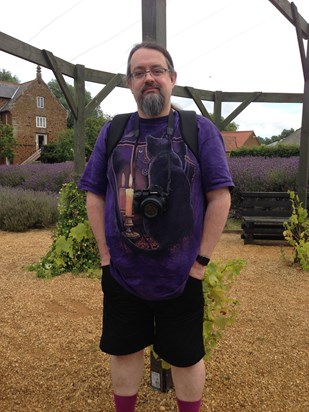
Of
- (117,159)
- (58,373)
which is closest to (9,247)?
(58,373)

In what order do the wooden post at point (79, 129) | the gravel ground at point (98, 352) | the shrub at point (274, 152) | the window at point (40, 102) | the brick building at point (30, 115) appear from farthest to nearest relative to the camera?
the window at point (40, 102)
the brick building at point (30, 115)
the shrub at point (274, 152)
the wooden post at point (79, 129)
the gravel ground at point (98, 352)

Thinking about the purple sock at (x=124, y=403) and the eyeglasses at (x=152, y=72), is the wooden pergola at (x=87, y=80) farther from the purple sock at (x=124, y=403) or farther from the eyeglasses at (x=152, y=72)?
the purple sock at (x=124, y=403)

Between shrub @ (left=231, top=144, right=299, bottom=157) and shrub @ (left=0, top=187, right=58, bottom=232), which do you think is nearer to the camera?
shrub @ (left=0, top=187, right=58, bottom=232)

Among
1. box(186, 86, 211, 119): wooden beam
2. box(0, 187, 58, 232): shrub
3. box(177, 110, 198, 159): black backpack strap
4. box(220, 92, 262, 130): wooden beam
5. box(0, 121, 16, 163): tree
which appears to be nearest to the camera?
box(177, 110, 198, 159): black backpack strap

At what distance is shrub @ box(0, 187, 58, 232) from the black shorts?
5749 millimetres

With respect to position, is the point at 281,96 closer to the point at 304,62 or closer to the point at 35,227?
the point at 304,62

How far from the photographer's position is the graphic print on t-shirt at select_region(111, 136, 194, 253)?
4.85 feet

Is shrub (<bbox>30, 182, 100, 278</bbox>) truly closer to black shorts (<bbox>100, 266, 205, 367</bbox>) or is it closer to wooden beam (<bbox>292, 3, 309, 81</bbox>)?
black shorts (<bbox>100, 266, 205, 367</bbox>)

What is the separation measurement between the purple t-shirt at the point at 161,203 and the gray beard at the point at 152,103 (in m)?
0.04

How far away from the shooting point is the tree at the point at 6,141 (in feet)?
101

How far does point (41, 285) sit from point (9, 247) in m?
2.08

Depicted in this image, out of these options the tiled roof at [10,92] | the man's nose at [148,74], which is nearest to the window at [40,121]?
the tiled roof at [10,92]

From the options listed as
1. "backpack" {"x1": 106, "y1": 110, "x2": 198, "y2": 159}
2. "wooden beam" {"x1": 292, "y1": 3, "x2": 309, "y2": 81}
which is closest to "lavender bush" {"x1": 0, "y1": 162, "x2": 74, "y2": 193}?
"wooden beam" {"x1": 292, "y1": 3, "x2": 309, "y2": 81}

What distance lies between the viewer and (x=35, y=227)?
742 centimetres
